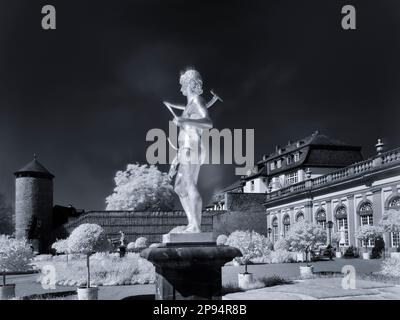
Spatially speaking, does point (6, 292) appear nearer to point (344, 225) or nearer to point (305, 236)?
point (305, 236)

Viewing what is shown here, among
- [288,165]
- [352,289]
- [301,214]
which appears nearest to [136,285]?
[352,289]

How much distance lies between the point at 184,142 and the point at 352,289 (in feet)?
26.6

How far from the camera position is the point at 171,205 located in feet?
188

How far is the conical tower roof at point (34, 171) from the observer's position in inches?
1902

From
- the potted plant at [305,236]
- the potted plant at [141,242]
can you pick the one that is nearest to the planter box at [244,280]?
the potted plant at [305,236]

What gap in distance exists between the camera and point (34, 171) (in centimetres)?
4850

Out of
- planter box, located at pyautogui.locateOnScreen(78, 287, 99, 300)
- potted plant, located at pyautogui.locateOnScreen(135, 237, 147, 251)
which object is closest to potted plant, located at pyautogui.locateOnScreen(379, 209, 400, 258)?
planter box, located at pyautogui.locateOnScreen(78, 287, 99, 300)

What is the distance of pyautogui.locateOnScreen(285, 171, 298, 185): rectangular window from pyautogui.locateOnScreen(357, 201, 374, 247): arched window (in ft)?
59.4

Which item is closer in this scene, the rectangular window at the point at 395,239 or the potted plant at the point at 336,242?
the rectangular window at the point at 395,239

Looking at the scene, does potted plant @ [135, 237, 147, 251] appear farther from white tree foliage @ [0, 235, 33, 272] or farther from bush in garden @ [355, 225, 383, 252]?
white tree foliage @ [0, 235, 33, 272]

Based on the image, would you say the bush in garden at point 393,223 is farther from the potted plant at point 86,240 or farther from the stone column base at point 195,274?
the stone column base at point 195,274

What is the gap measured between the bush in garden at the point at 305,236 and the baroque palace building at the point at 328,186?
7592 millimetres

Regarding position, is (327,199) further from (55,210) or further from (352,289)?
(55,210)

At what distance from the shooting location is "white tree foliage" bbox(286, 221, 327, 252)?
19469 mm
